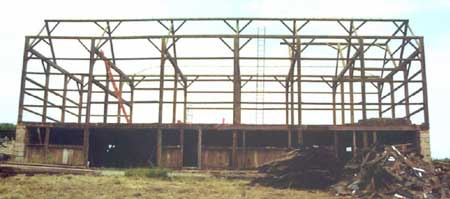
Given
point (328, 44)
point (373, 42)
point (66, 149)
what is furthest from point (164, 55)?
point (373, 42)

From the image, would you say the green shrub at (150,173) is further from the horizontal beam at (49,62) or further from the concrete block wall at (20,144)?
the horizontal beam at (49,62)

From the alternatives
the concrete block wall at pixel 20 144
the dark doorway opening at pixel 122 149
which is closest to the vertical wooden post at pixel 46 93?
the concrete block wall at pixel 20 144

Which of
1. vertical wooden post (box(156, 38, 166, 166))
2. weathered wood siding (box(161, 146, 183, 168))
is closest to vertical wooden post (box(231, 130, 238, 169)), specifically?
weathered wood siding (box(161, 146, 183, 168))

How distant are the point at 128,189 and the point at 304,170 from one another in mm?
6036

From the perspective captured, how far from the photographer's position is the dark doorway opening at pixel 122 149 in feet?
79.3

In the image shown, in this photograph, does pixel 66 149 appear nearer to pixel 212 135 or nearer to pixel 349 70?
pixel 212 135

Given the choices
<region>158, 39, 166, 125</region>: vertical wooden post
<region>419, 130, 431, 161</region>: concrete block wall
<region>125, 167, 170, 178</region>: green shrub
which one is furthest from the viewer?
<region>158, 39, 166, 125</region>: vertical wooden post

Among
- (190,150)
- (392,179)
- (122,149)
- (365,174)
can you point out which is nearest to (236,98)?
(190,150)

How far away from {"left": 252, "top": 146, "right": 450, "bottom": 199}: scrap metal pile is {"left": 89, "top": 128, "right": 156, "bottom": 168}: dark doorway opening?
825 centimetres

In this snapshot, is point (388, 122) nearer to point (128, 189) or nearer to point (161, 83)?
point (161, 83)

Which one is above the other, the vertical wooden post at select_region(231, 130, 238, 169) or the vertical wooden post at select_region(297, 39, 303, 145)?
the vertical wooden post at select_region(297, 39, 303, 145)

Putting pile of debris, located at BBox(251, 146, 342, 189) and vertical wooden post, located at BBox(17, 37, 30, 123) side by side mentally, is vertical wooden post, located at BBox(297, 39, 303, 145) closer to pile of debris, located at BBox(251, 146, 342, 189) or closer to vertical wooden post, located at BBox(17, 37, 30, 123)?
pile of debris, located at BBox(251, 146, 342, 189)

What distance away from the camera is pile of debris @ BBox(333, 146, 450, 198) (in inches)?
575

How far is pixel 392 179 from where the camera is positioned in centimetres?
1534
